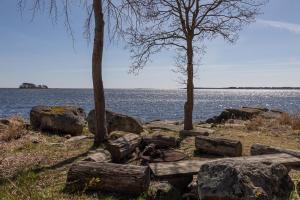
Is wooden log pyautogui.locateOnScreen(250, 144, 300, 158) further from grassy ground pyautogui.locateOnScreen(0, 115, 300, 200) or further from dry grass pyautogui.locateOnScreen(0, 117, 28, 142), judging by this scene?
dry grass pyautogui.locateOnScreen(0, 117, 28, 142)

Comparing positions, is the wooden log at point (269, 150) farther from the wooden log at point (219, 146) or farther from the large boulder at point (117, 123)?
the large boulder at point (117, 123)

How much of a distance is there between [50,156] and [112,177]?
3925 mm

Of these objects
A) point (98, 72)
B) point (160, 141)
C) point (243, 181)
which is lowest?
point (160, 141)

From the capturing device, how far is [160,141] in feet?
37.9

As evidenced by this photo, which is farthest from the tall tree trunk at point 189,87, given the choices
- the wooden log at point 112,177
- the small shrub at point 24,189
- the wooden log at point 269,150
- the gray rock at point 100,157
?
the small shrub at point 24,189

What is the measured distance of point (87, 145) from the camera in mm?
12625

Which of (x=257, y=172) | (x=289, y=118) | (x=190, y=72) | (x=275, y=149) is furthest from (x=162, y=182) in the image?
(x=289, y=118)

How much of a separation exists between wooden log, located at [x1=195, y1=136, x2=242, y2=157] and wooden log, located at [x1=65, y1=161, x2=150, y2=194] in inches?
159

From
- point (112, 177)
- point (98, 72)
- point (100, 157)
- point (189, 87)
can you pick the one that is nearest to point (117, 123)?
point (98, 72)

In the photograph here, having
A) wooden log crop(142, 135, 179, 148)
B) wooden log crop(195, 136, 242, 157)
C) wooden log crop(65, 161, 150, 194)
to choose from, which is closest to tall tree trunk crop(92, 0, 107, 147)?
wooden log crop(142, 135, 179, 148)

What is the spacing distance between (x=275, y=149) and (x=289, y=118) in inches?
423

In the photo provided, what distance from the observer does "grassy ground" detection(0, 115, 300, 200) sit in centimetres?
748

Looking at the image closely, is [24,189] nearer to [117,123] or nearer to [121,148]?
[121,148]

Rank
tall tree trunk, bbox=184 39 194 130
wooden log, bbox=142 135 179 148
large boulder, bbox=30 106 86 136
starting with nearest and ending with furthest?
wooden log, bbox=142 135 179 148, large boulder, bbox=30 106 86 136, tall tree trunk, bbox=184 39 194 130
